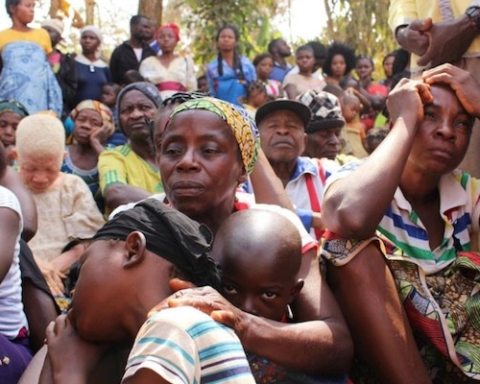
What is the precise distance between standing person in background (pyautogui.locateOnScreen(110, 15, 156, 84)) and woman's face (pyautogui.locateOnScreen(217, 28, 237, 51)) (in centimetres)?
95

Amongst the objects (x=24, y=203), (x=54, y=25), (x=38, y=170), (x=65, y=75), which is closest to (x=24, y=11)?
(x=65, y=75)

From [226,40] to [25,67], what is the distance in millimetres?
3107

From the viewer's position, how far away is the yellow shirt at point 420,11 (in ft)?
11.4

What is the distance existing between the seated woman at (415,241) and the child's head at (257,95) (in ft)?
20.3

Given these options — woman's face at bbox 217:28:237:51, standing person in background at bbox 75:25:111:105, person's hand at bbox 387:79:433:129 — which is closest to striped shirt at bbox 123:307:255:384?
person's hand at bbox 387:79:433:129

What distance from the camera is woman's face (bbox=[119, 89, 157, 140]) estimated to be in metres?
5.45

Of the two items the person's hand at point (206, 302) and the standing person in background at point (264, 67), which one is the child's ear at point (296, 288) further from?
the standing person in background at point (264, 67)

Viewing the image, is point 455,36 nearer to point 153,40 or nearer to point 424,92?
point 424,92

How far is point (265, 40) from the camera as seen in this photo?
14.0 m

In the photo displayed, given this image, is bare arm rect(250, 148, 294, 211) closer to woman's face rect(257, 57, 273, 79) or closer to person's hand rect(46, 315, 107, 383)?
person's hand rect(46, 315, 107, 383)

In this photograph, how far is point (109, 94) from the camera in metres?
8.74

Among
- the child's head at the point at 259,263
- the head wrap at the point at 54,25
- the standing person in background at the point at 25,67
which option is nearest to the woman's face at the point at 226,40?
the head wrap at the point at 54,25

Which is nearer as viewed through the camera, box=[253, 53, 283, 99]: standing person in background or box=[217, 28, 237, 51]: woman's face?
box=[217, 28, 237, 51]: woman's face

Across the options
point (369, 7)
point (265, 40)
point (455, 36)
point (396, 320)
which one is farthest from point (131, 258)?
point (369, 7)
